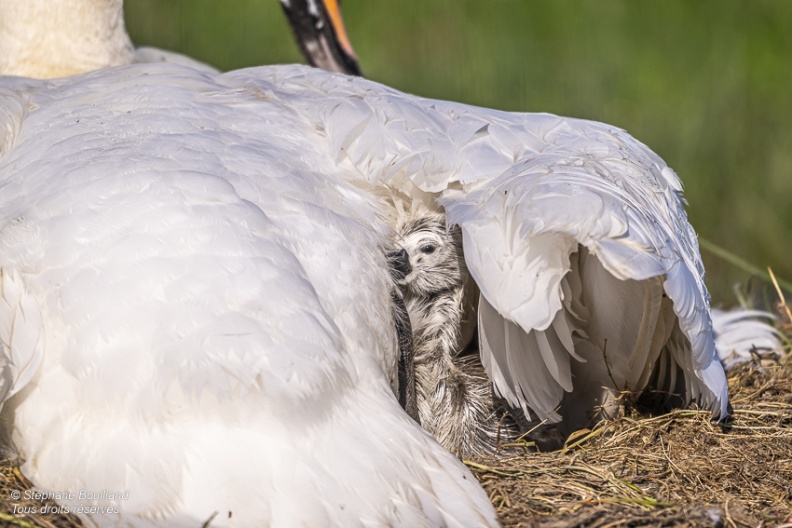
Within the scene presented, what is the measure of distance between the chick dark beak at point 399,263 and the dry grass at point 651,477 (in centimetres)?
45

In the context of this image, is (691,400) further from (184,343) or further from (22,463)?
(22,463)

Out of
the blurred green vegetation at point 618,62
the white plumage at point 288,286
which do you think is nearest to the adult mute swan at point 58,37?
the white plumage at point 288,286

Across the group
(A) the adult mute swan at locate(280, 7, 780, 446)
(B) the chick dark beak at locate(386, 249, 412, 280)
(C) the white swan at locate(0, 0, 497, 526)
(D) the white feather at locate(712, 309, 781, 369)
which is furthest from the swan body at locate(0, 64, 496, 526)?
(D) the white feather at locate(712, 309, 781, 369)

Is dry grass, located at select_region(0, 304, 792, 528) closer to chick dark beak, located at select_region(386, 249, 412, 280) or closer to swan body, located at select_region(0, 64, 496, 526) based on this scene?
swan body, located at select_region(0, 64, 496, 526)

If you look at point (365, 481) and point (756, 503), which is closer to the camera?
point (365, 481)

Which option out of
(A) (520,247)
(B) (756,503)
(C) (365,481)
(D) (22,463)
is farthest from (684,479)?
(D) (22,463)

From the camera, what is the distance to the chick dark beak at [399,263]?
2.61 meters

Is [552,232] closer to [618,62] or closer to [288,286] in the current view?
[288,286]

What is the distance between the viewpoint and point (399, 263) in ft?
8.64

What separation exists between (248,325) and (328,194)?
0.56 m

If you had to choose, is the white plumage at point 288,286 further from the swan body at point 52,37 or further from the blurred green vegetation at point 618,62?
the blurred green vegetation at point 618,62

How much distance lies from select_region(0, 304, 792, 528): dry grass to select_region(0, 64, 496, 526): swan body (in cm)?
22

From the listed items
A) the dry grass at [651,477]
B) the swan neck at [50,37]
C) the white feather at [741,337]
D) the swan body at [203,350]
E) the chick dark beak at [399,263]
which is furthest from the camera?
the swan neck at [50,37]

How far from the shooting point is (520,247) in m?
2.38
